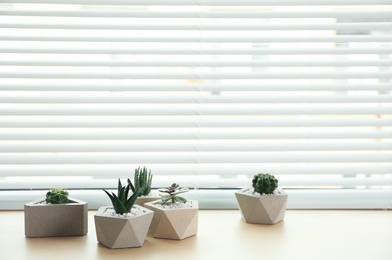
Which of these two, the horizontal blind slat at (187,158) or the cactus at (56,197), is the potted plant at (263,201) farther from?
the cactus at (56,197)

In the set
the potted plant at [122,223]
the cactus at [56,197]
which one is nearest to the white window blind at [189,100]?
the cactus at [56,197]

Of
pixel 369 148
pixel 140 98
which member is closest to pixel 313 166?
pixel 369 148

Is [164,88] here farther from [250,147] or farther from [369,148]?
[369,148]

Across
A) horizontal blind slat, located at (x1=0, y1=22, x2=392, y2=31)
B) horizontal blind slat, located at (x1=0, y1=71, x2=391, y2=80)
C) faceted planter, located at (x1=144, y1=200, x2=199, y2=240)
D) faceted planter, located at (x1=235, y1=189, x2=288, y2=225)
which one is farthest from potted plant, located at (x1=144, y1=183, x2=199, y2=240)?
horizontal blind slat, located at (x1=0, y1=22, x2=392, y2=31)

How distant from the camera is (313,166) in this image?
6.31 ft

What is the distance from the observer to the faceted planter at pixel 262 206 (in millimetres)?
1696

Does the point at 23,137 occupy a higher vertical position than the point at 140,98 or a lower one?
lower

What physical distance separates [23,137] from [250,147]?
2.47ft

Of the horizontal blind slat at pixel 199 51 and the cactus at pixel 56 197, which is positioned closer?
the cactus at pixel 56 197

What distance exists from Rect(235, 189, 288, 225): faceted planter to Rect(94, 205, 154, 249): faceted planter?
33 cm

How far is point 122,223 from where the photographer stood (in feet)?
4.79

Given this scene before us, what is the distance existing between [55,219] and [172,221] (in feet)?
1.10

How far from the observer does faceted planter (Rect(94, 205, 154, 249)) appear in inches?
57.7

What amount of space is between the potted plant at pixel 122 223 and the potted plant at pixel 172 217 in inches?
2.0
